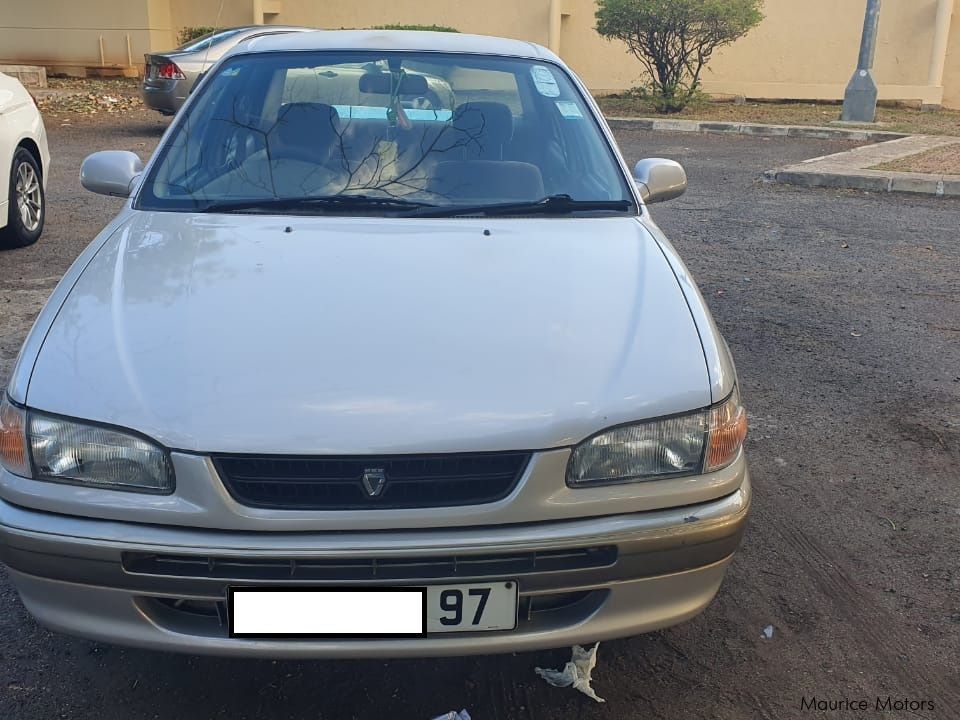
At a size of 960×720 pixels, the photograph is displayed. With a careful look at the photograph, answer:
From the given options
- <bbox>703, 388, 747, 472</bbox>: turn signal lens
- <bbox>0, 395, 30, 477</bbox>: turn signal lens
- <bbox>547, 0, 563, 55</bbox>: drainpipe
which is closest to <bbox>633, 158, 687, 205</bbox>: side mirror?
<bbox>703, 388, 747, 472</bbox>: turn signal lens

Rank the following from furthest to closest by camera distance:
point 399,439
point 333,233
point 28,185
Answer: point 28,185 → point 333,233 → point 399,439

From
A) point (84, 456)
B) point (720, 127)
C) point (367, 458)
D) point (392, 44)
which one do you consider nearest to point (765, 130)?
point (720, 127)

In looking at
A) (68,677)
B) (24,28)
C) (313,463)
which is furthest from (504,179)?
(24,28)

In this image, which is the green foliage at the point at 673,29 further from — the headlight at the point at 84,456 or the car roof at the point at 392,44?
the headlight at the point at 84,456

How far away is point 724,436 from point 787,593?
3.05 ft

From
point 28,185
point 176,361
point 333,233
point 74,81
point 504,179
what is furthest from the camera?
point 74,81

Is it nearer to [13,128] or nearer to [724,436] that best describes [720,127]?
[13,128]

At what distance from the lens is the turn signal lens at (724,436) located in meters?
2.26

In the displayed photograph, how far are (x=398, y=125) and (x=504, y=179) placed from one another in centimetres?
46

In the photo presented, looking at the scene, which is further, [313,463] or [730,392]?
[730,392]

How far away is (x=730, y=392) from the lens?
235 centimetres

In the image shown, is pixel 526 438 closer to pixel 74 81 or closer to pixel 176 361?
pixel 176 361

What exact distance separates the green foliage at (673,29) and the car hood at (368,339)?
13101mm

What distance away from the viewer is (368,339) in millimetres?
2328
